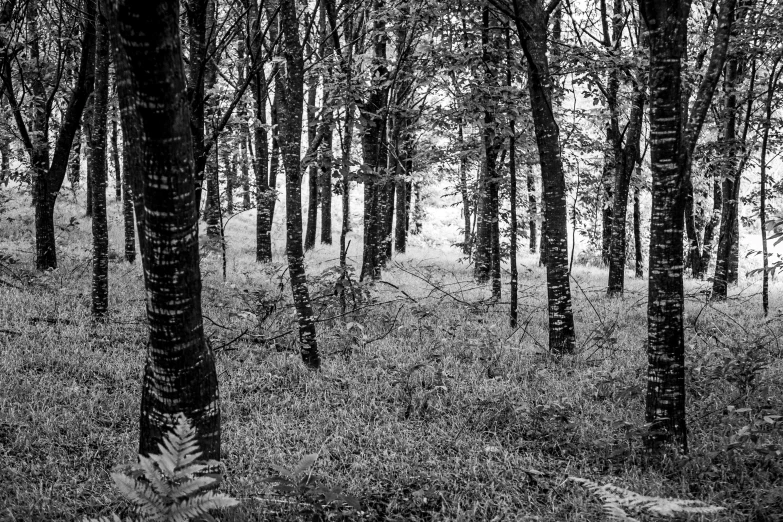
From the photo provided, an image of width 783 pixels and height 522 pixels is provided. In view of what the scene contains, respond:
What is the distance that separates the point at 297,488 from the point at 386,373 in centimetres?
319

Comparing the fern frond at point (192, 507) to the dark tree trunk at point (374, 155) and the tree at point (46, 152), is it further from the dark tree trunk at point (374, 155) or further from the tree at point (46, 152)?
the tree at point (46, 152)

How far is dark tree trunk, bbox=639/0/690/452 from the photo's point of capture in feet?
12.4

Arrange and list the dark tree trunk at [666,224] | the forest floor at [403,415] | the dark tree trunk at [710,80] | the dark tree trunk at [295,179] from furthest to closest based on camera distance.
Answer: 1. the dark tree trunk at [295,179]
2. the dark tree trunk at [710,80]
3. the dark tree trunk at [666,224]
4. the forest floor at [403,415]

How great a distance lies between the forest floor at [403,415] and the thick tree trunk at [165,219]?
0.84 meters

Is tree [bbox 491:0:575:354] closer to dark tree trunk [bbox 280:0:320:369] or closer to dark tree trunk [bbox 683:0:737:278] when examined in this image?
dark tree trunk [bbox 683:0:737:278]

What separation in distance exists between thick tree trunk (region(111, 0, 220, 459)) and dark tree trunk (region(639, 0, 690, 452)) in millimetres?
3383

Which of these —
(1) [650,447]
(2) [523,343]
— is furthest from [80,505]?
(2) [523,343]

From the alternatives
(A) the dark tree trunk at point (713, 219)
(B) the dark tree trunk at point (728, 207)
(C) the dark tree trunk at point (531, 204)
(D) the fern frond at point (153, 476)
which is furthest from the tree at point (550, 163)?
(A) the dark tree trunk at point (713, 219)

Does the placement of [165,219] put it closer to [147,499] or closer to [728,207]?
[147,499]

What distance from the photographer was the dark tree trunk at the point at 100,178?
766 cm

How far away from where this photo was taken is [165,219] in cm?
270

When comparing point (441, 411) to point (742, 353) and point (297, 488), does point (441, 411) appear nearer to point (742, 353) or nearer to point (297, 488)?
point (297, 488)

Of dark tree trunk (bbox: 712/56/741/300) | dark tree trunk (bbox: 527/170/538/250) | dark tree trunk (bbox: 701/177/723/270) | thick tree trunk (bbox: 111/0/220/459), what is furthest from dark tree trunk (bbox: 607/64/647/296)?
thick tree trunk (bbox: 111/0/220/459)

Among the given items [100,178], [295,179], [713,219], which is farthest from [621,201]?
[100,178]
